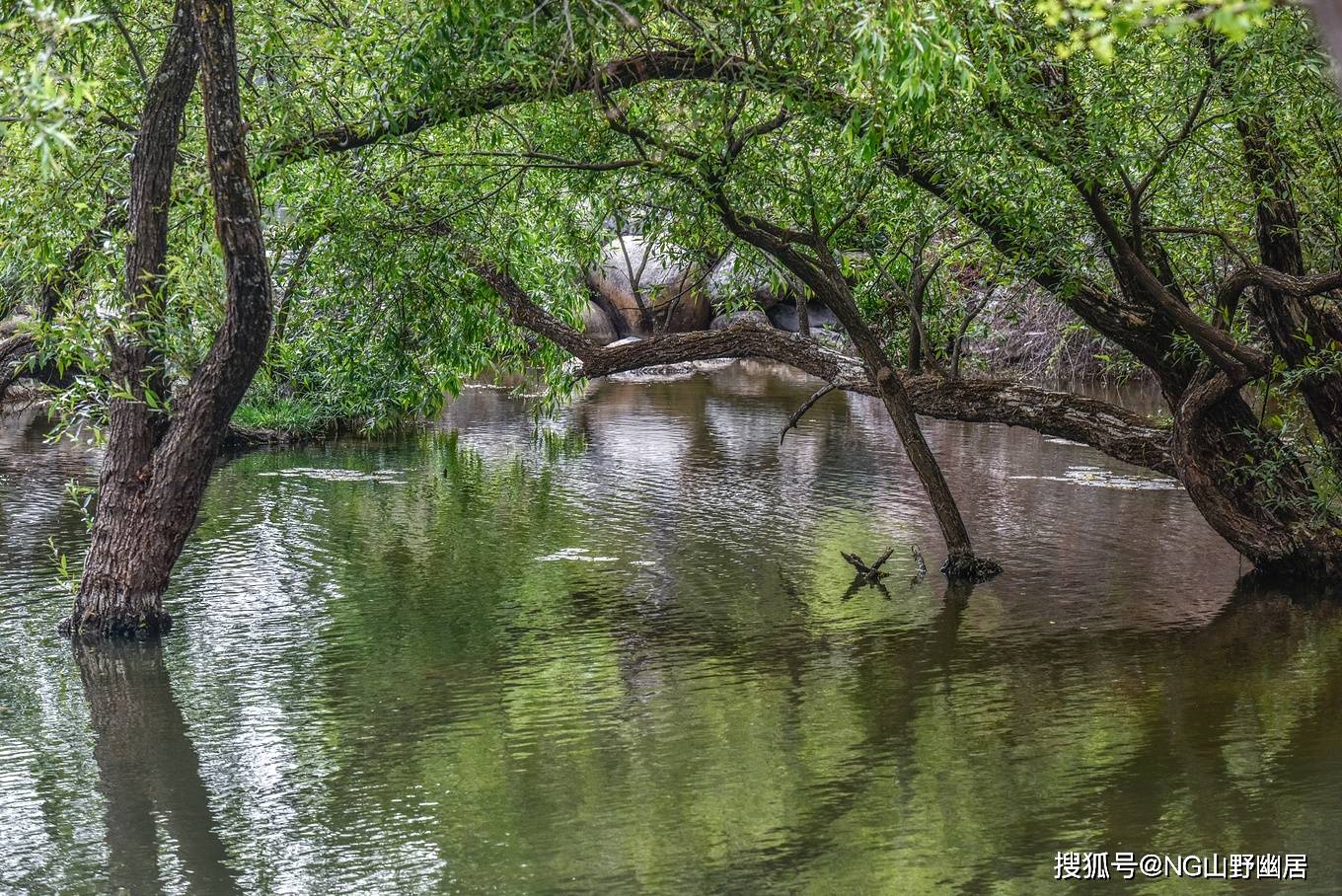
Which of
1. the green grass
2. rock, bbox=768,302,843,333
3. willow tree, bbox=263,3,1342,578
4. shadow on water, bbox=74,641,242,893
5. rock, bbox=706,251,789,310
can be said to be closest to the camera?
shadow on water, bbox=74,641,242,893

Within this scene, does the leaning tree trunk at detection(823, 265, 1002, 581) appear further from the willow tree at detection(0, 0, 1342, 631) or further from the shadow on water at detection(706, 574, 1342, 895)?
the shadow on water at detection(706, 574, 1342, 895)

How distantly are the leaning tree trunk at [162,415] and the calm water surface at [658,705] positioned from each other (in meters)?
0.58

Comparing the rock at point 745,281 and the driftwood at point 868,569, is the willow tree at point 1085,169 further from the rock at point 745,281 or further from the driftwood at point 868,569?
the driftwood at point 868,569

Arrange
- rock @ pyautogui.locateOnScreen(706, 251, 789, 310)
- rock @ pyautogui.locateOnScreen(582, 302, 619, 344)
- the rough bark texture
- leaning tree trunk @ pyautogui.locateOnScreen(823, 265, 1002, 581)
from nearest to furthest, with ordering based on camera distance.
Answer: the rough bark texture
leaning tree trunk @ pyautogui.locateOnScreen(823, 265, 1002, 581)
rock @ pyautogui.locateOnScreen(706, 251, 789, 310)
rock @ pyautogui.locateOnScreen(582, 302, 619, 344)

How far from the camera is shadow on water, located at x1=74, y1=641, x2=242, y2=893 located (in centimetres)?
725

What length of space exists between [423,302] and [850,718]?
21.3 ft

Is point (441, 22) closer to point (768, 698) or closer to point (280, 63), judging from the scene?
point (280, 63)

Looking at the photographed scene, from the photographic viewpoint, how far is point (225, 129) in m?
10.2

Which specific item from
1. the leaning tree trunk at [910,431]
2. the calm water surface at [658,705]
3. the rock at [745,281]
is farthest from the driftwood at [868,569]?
the rock at [745,281]

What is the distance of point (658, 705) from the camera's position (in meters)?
9.95

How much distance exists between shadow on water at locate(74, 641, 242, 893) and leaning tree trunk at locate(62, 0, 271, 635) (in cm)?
50

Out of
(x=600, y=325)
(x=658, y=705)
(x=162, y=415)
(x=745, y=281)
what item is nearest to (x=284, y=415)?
(x=745, y=281)

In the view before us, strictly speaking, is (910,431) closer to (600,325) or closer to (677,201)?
(677,201)

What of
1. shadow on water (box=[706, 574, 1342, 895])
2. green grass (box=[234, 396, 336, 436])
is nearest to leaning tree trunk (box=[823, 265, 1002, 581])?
shadow on water (box=[706, 574, 1342, 895])
